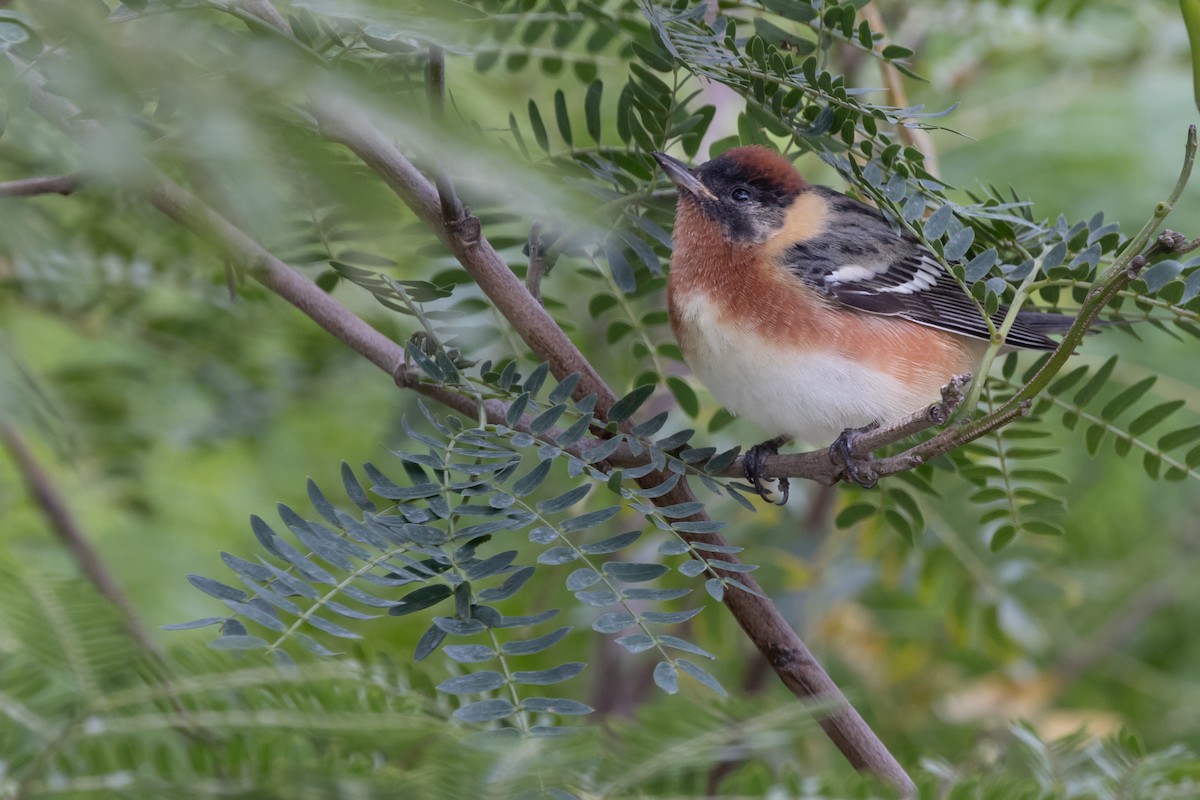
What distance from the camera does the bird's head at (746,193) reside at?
225cm

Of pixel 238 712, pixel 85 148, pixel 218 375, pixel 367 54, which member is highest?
pixel 85 148

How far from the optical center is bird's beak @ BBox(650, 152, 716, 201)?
6.02 ft

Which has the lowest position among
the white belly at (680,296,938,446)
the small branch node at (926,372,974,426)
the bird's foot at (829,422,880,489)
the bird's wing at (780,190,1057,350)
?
the white belly at (680,296,938,446)

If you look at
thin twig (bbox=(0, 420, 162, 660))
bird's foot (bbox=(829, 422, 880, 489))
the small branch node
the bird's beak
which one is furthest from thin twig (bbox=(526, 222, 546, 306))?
thin twig (bbox=(0, 420, 162, 660))

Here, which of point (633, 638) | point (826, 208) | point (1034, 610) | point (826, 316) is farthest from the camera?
point (1034, 610)

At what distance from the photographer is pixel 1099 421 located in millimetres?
1800

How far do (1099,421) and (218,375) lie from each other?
180cm

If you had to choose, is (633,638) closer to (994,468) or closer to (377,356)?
(377,356)

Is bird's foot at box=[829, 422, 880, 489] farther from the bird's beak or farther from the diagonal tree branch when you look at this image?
the bird's beak

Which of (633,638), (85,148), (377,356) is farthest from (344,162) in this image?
(377,356)

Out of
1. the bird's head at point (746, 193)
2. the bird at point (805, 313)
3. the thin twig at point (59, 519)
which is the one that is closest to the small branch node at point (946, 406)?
the bird at point (805, 313)

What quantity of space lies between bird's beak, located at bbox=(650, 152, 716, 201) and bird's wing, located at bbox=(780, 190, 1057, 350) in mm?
282

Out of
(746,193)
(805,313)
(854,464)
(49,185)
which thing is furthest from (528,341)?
(746,193)

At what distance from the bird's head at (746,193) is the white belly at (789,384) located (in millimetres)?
218
